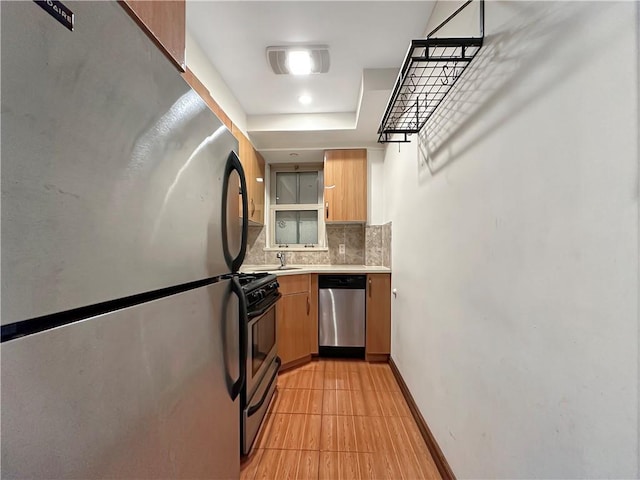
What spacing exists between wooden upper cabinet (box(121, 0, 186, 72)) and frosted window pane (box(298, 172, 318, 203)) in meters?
2.70

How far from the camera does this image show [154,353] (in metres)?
0.55

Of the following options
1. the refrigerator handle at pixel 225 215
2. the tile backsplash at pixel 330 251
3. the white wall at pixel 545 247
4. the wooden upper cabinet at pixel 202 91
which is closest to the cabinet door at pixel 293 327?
the tile backsplash at pixel 330 251

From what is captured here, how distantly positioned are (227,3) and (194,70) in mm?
449

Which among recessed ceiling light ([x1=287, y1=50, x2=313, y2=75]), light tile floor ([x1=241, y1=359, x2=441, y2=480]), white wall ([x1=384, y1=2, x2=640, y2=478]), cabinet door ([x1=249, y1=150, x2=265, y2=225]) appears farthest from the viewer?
cabinet door ([x1=249, y1=150, x2=265, y2=225])

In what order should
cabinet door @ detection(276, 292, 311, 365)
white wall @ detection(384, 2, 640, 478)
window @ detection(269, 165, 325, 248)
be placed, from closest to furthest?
white wall @ detection(384, 2, 640, 478) < cabinet door @ detection(276, 292, 311, 365) < window @ detection(269, 165, 325, 248)

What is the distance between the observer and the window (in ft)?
11.6

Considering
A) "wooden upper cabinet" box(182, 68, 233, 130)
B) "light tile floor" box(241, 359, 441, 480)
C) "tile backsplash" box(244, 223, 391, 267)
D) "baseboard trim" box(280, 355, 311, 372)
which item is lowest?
"light tile floor" box(241, 359, 441, 480)

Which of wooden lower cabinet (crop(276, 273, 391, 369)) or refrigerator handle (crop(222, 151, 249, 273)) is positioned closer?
refrigerator handle (crop(222, 151, 249, 273))

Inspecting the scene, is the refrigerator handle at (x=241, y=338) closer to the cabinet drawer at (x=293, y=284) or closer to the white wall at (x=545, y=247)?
the white wall at (x=545, y=247)

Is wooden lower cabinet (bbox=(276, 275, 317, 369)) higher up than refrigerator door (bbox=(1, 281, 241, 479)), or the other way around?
refrigerator door (bbox=(1, 281, 241, 479))

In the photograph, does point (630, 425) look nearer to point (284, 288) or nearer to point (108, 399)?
point (108, 399)

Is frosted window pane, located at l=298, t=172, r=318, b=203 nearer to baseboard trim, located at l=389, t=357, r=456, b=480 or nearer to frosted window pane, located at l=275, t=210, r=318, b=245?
frosted window pane, located at l=275, t=210, r=318, b=245

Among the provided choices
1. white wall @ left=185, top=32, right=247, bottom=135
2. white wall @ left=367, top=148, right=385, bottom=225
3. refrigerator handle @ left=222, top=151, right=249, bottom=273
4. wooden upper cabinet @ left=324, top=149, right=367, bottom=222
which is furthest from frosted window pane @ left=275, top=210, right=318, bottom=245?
refrigerator handle @ left=222, top=151, right=249, bottom=273

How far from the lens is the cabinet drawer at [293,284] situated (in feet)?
8.06
